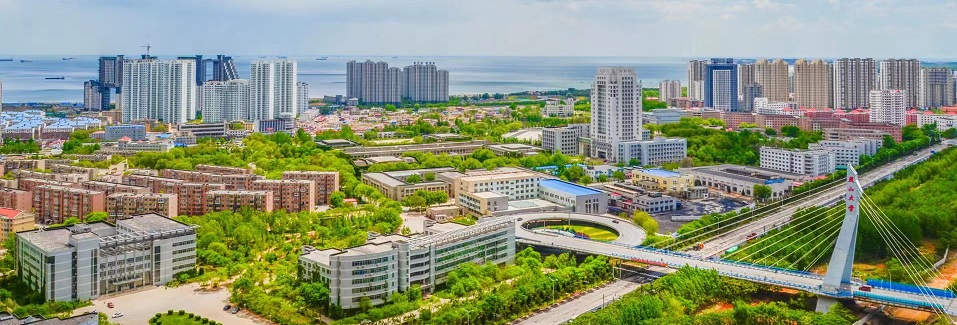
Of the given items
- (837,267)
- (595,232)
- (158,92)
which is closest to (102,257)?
(595,232)

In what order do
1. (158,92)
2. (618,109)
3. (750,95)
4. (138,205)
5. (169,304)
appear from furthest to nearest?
(750,95) → (158,92) → (618,109) → (138,205) → (169,304)

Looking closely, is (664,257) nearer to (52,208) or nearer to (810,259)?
(810,259)

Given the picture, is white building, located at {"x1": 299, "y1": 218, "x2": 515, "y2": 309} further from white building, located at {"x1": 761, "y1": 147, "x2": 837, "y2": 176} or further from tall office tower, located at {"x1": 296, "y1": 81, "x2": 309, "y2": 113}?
tall office tower, located at {"x1": 296, "y1": 81, "x2": 309, "y2": 113}

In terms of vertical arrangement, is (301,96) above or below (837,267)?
above

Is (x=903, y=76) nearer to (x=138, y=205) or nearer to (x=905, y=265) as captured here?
(x=905, y=265)

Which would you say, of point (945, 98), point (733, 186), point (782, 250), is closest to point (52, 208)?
point (782, 250)

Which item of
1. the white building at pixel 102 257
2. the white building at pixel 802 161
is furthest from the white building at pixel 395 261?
the white building at pixel 802 161

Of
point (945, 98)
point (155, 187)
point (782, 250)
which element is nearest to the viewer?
point (782, 250)
